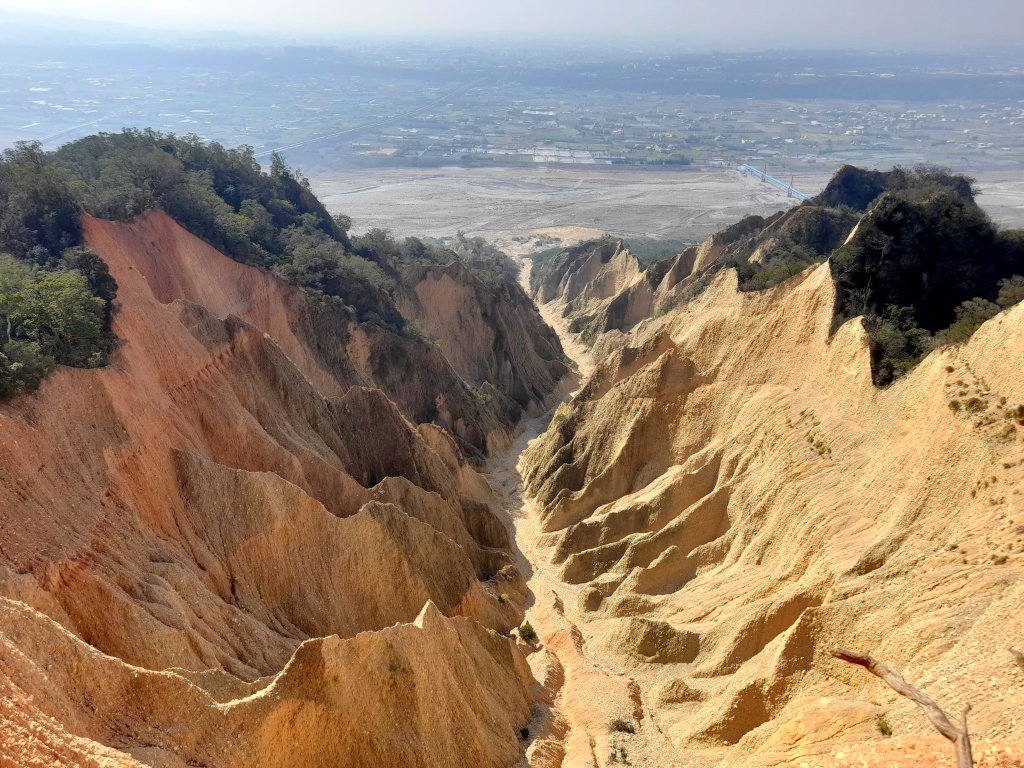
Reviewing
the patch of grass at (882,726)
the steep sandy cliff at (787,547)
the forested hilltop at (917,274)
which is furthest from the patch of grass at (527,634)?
the forested hilltop at (917,274)

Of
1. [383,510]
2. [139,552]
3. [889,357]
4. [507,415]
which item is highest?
[889,357]

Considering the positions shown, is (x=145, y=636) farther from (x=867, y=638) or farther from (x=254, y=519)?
(x=867, y=638)

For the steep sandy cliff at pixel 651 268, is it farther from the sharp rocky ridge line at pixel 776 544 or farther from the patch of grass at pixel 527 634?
the patch of grass at pixel 527 634

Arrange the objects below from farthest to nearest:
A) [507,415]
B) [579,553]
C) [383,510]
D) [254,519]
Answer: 1. [507,415]
2. [579,553]
3. [383,510]
4. [254,519]

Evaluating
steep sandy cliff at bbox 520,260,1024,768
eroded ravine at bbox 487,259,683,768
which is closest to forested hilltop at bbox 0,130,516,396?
eroded ravine at bbox 487,259,683,768

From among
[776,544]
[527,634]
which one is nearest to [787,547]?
[776,544]

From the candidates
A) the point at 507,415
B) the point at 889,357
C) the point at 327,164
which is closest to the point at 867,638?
the point at 889,357
